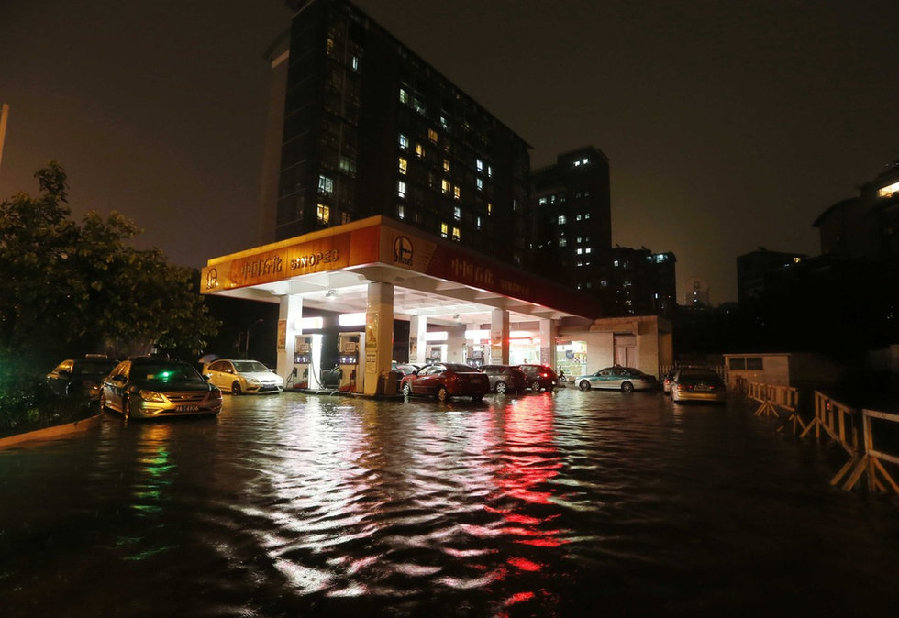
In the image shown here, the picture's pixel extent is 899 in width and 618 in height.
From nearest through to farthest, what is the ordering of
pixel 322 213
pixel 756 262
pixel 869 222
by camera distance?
pixel 322 213
pixel 869 222
pixel 756 262

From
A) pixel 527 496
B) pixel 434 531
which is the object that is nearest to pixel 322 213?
pixel 527 496

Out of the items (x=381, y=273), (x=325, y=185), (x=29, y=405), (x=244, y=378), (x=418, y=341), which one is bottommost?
(x=29, y=405)

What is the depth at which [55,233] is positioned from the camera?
1151 cm

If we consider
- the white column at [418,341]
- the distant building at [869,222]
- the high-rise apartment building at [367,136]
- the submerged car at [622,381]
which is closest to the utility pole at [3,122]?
the white column at [418,341]

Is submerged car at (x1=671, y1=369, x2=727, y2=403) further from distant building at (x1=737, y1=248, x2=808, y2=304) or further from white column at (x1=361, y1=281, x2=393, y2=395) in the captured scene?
distant building at (x1=737, y1=248, x2=808, y2=304)

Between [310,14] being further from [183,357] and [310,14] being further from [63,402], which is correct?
[63,402]

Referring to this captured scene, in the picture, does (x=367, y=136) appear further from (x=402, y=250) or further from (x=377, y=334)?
(x=402, y=250)

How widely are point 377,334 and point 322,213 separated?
3752 cm

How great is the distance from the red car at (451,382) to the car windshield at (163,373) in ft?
29.5

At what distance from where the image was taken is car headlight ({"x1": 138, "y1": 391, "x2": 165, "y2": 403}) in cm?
1184

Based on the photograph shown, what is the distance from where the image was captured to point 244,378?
70.4 feet

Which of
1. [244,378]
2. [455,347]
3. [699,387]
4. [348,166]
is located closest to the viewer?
[699,387]

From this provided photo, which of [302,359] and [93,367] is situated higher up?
[302,359]

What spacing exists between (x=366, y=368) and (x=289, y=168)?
4149 centimetres
